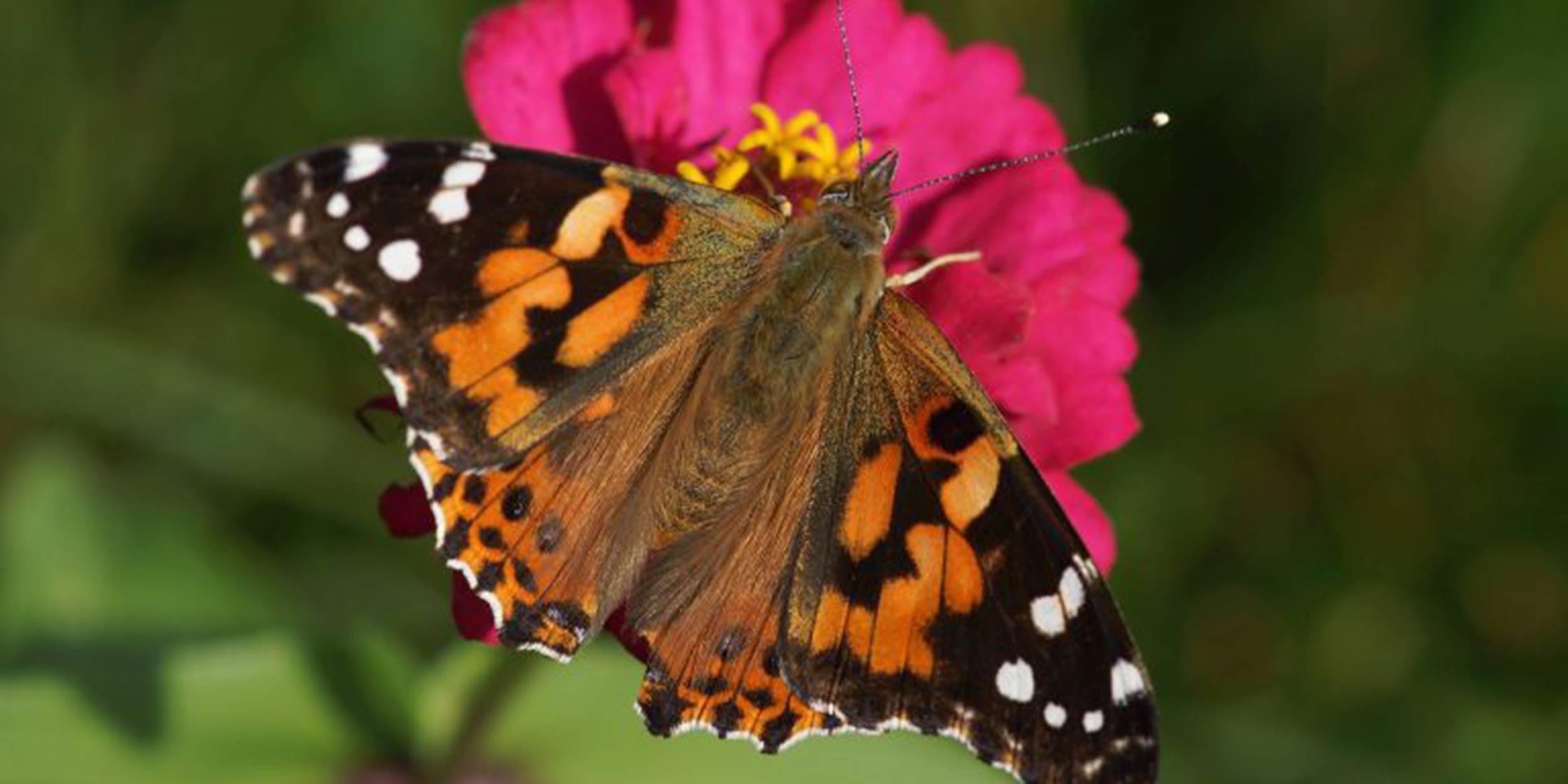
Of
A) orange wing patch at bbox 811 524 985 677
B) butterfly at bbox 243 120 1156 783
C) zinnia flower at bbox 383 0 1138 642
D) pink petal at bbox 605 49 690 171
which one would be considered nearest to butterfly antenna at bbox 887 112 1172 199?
zinnia flower at bbox 383 0 1138 642

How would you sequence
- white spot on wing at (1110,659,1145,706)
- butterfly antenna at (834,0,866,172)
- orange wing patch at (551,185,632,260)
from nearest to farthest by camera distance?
white spot on wing at (1110,659,1145,706)
orange wing patch at (551,185,632,260)
butterfly antenna at (834,0,866,172)

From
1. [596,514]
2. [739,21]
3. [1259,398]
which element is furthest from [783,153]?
[1259,398]

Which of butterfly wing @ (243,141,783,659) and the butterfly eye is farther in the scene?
the butterfly eye

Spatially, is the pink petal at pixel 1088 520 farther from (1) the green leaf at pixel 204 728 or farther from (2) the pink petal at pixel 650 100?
(1) the green leaf at pixel 204 728

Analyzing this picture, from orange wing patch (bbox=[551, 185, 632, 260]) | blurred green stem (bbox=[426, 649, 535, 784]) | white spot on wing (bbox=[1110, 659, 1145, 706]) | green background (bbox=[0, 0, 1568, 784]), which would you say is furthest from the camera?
green background (bbox=[0, 0, 1568, 784])

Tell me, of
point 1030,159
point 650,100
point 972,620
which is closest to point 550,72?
point 650,100

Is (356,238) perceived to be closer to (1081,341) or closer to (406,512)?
(406,512)

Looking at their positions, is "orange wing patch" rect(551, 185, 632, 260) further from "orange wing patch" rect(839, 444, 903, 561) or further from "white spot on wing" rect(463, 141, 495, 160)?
"orange wing patch" rect(839, 444, 903, 561)

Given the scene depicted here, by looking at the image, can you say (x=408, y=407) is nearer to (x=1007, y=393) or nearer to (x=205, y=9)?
(x=1007, y=393)
